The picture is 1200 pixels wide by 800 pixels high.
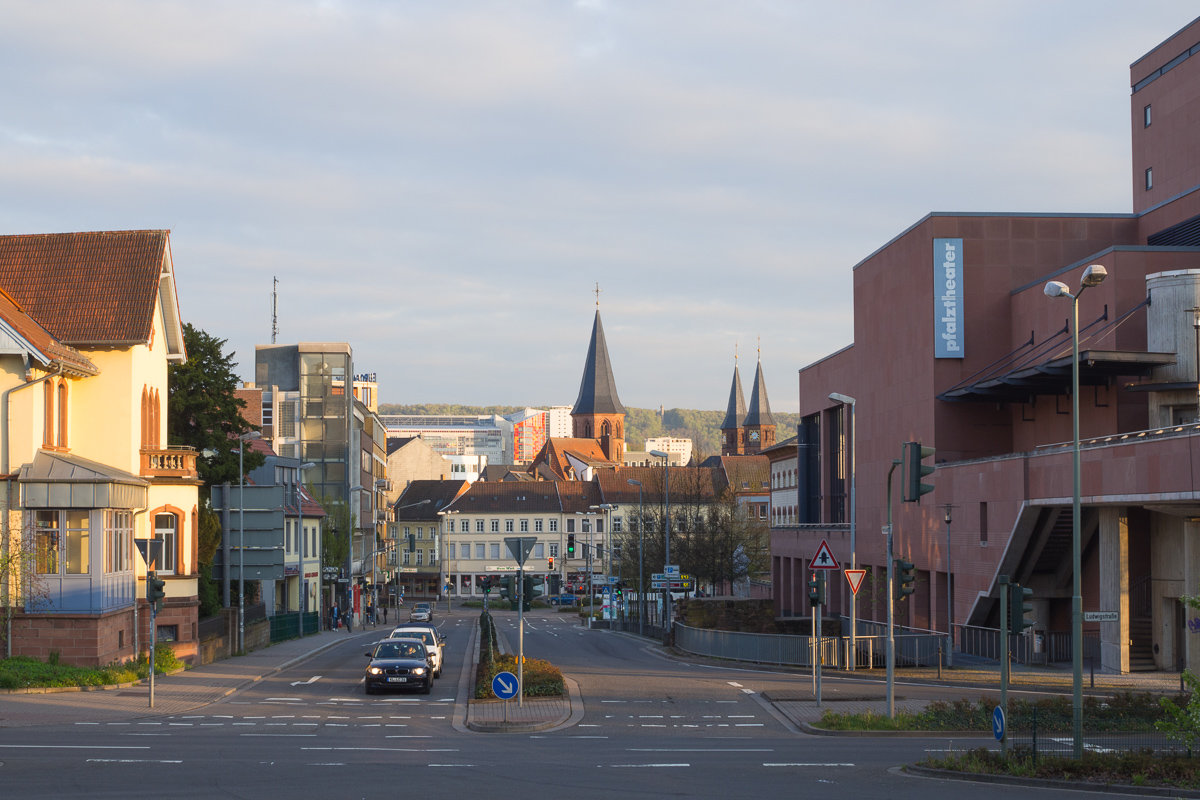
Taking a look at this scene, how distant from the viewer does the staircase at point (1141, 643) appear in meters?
36.6

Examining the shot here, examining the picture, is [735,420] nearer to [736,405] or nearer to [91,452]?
[736,405]

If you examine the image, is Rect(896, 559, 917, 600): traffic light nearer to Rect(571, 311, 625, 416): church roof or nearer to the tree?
the tree

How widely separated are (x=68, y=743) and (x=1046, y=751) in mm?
15647

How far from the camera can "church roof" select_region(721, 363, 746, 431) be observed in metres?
188

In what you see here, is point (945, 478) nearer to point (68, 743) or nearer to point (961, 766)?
point (961, 766)

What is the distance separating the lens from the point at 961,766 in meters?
18.5

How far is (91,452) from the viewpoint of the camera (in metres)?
36.2

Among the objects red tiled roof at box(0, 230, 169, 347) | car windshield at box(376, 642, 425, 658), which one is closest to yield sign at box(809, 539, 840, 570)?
car windshield at box(376, 642, 425, 658)

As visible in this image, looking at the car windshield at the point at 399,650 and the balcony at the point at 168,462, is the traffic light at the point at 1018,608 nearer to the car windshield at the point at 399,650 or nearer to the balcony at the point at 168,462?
the car windshield at the point at 399,650

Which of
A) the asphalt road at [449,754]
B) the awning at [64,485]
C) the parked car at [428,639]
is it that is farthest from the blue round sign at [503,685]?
the awning at [64,485]

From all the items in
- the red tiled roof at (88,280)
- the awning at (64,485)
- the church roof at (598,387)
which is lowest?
the awning at (64,485)

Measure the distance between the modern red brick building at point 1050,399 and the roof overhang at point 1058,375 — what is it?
95 millimetres

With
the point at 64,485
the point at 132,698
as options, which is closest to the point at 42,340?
the point at 64,485

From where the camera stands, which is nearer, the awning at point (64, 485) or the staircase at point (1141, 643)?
the awning at point (64, 485)
